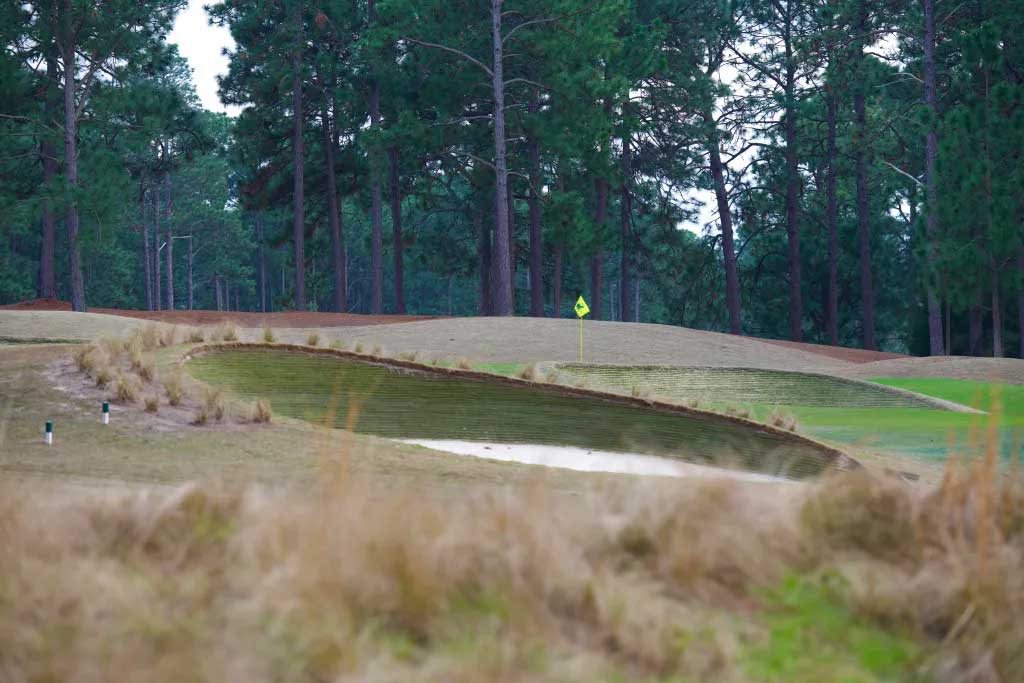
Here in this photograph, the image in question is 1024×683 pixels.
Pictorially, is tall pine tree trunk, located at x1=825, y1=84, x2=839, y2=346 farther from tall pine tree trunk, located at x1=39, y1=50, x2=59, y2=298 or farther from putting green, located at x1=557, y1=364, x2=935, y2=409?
tall pine tree trunk, located at x1=39, y1=50, x2=59, y2=298

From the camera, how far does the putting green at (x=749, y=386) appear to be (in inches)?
610

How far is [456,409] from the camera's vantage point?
10289 millimetres

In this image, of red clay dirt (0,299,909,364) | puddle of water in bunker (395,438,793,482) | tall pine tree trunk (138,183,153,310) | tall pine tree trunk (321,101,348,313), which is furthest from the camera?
tall pine tree trunk (138,183,153,310)

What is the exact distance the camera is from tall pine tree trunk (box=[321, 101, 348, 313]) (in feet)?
128

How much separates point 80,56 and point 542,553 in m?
31.1

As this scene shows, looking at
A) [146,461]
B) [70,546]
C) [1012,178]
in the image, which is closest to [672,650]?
[70,546]

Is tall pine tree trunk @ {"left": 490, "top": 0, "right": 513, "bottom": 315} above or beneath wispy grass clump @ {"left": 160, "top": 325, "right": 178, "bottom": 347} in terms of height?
above

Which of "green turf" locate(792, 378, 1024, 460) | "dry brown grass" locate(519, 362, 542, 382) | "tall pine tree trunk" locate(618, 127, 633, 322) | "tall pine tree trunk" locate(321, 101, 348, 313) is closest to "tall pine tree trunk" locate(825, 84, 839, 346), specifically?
"tall pine tree trunk" locate(618, 127, 633, 322)

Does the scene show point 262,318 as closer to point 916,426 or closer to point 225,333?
point 225,333

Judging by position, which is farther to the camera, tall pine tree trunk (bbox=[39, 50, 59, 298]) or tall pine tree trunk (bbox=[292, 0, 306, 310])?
tall pine tree trunk (bbox=[292, 0, 306, 310])

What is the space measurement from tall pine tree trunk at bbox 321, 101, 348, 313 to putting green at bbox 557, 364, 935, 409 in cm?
2259

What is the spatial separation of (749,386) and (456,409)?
726cm

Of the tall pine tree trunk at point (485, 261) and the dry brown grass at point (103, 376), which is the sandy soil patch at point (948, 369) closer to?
the dry brown grass at point (103, 376)

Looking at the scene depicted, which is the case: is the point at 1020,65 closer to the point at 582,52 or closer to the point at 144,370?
the point at 582,52
